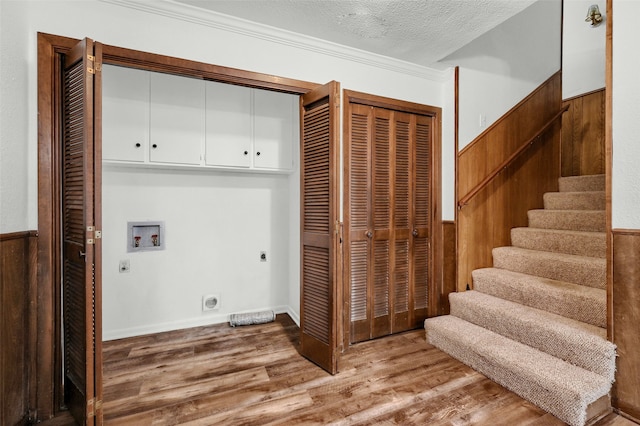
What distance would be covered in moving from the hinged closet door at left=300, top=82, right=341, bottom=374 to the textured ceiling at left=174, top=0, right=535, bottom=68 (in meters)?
0.48

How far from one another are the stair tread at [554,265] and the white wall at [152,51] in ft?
3.14

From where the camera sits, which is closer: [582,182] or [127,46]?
[127,46]

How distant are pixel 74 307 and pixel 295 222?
74.7 inches

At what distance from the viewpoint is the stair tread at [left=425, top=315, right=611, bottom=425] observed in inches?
61.1

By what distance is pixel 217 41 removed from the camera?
2045 mm

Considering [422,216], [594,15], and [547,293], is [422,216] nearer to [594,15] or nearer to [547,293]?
[547,293]

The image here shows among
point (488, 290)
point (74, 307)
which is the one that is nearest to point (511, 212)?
point (488, 290)

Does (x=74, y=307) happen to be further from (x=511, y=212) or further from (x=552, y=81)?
(x=552, y=81)

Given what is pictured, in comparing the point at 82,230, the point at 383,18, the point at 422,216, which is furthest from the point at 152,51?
the point at 422,216

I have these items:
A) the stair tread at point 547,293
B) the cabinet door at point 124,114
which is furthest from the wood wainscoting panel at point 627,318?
the cabinet door at point 124,114

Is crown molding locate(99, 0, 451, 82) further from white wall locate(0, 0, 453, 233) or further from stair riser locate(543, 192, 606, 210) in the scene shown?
stair riser locate(543, 192, 606, 210)

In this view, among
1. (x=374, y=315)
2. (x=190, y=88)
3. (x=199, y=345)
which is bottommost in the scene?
(x=199, y=345)

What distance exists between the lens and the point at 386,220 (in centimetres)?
264

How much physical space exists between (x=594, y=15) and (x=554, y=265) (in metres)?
2.74
